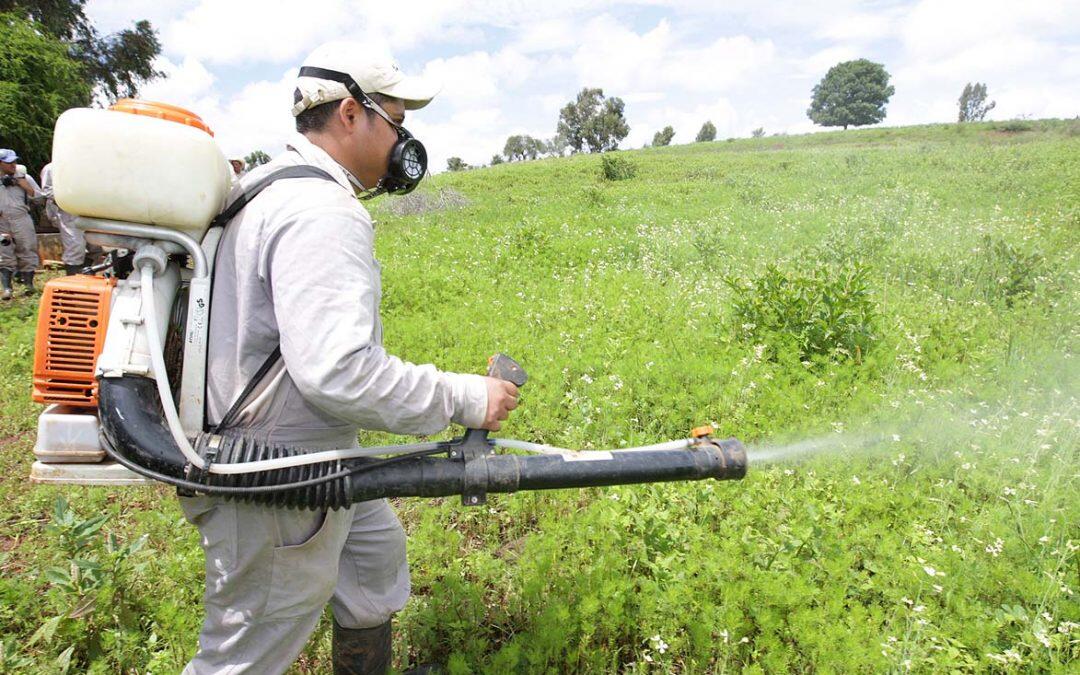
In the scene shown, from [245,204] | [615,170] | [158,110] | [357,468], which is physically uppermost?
[615,170]

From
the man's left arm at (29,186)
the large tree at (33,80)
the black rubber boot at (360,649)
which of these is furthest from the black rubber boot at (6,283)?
the black rubber boot at (360,649)

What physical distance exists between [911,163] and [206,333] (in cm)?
2325

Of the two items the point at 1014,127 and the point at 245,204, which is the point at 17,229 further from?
the point at 1014,127

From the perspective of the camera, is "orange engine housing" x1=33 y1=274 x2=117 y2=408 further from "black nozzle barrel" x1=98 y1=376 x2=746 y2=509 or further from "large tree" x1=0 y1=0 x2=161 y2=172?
"large tree" x1=0 y1=0 x2=161 y2=172

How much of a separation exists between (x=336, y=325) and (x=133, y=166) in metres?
0.71

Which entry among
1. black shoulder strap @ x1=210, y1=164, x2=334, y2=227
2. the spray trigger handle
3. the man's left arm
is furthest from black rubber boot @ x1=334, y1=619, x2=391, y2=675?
the man's left arm

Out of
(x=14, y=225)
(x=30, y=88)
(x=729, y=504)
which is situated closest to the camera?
(x=729, y=504)

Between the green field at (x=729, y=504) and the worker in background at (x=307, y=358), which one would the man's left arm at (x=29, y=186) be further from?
the worker in background at (x=307, y=358)

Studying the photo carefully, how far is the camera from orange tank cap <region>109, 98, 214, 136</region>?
182 centimetres

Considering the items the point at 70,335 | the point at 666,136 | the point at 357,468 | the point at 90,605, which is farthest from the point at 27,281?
the point at 666,136

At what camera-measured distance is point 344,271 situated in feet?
5.66

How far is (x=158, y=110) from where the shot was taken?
1.84 m

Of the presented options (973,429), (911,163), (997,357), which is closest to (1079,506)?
(973,429)

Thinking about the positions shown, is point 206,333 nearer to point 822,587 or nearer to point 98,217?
point 98,217
